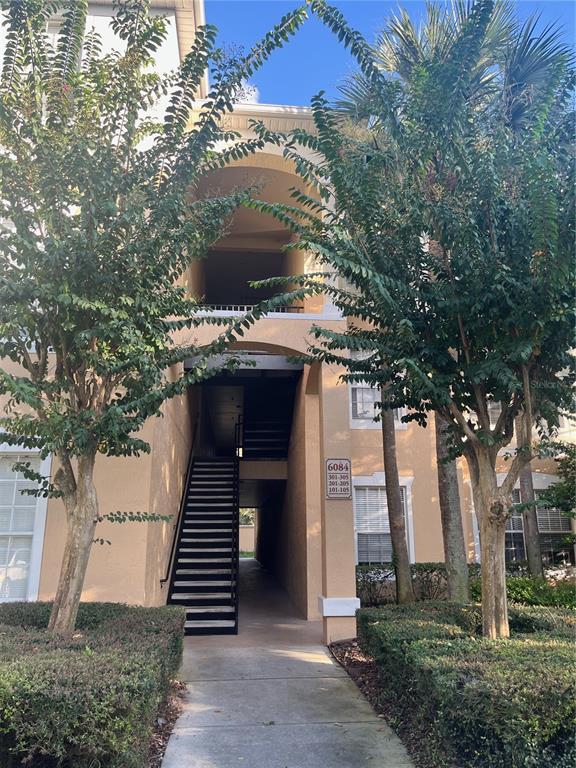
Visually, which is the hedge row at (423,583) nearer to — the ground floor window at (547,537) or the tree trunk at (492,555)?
the ground floor window at (547,537)

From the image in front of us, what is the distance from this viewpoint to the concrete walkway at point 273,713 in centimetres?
411

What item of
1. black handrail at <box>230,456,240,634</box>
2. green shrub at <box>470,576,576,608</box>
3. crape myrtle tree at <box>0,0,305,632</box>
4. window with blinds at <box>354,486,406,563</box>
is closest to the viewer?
crape myrtle tree at <box>0,0,305,632</box>

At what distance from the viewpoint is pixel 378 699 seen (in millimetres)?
5199

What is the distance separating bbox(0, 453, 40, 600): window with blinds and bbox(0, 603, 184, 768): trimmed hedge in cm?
303

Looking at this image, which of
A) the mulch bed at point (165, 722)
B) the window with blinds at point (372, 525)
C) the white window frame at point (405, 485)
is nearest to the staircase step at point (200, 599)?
the window with blinds at point (372, 525)

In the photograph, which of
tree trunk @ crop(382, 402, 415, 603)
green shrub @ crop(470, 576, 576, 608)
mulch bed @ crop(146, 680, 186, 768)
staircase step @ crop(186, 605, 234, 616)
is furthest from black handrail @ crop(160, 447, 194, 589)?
green shrub @ crop(470, 576, 576, 608)

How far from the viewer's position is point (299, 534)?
10875 mm

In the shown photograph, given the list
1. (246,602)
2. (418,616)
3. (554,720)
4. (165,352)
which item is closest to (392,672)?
(418,616)

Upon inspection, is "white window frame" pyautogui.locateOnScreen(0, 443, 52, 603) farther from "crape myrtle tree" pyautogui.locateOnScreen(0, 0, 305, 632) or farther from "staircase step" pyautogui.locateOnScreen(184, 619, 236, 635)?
"staircase step" pyautogui.locateOnScreen(184, 619, 236, 635)

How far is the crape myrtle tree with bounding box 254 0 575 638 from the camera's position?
4.63 meters

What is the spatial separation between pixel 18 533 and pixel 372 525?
6129mm

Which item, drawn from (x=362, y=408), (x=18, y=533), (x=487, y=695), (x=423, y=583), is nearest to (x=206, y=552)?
(x=18, y=533)

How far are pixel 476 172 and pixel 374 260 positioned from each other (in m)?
1.14

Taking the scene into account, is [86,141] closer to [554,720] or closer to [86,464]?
[86,464]
